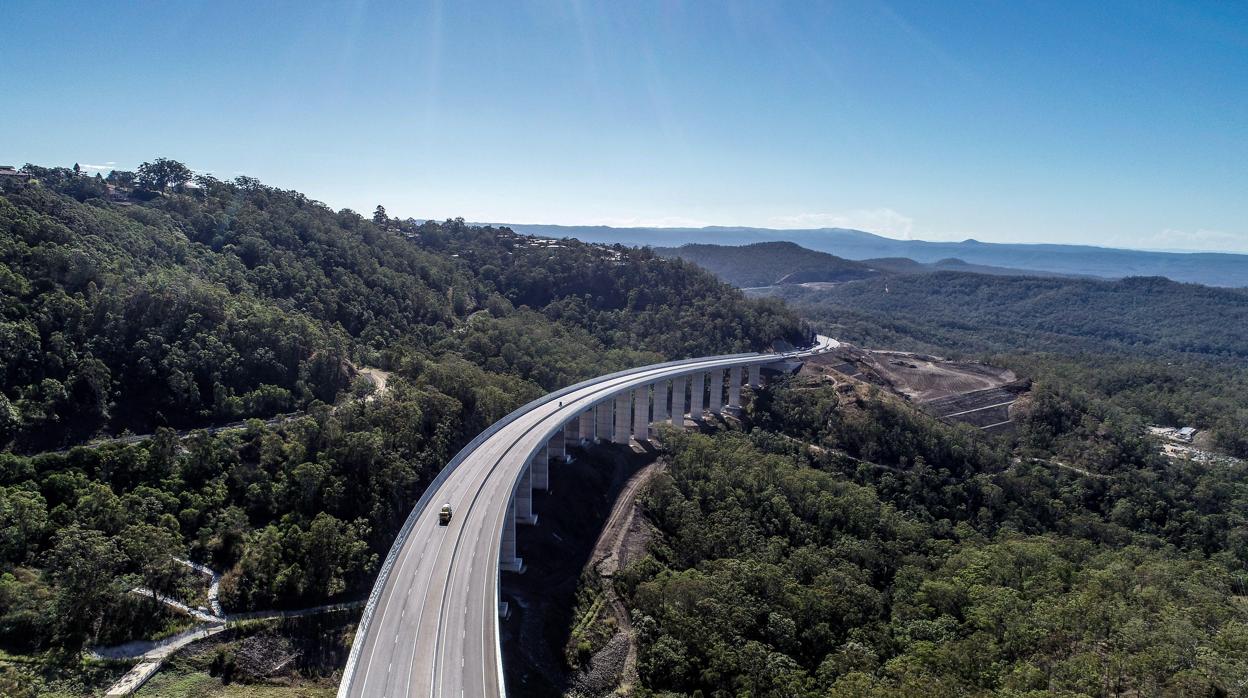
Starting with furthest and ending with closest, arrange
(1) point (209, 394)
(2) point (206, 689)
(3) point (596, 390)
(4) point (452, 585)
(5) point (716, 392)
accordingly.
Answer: (5) point (716, 392) → (3) point (596, 390) → (1) point (209, 394) → (4) point (452, 585) → (2) point (206, 689)

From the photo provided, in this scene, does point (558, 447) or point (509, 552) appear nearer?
point (509, 552)

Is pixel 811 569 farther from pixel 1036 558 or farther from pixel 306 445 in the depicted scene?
pixel 306 445

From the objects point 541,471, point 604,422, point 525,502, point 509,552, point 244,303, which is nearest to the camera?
point 509,552

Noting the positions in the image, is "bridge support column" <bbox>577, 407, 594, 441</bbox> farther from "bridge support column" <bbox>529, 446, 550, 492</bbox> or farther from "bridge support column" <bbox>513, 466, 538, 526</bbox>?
"bridge support column" <bbox>513, 466, 538, 526</bbox>

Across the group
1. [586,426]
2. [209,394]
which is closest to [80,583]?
[209,394]

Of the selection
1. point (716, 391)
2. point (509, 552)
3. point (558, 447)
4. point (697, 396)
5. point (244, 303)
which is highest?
point (244, 303)

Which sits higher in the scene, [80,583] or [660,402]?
[80,583]

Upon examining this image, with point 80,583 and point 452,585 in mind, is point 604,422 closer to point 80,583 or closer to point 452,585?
point 452,585

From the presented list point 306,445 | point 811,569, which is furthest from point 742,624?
point 306,445
